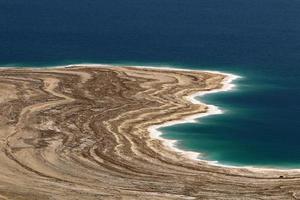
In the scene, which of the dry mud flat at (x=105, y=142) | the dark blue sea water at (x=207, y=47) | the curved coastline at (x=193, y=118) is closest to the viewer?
the dry mud flat at (x=105, y=142)

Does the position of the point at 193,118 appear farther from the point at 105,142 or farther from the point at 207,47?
the point at 207,47

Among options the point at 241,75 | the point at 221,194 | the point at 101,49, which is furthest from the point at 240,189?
the point at 101,49

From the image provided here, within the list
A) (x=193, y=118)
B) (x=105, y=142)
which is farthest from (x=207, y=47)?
(x=105, y=142)

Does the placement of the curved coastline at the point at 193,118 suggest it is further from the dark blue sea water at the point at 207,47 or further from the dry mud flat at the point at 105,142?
the dark blue sea water at the point at 207,47

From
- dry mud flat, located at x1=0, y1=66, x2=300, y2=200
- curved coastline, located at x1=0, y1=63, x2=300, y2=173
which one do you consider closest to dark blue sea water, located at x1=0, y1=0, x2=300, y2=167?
curved coastline, located at x1=0, y1=63, x2=300, y2=173

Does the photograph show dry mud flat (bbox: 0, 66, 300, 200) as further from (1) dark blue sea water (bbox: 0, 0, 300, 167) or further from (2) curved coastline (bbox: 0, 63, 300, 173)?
(1) dark blue sea water (bbox: 0, 0, 300, 167)

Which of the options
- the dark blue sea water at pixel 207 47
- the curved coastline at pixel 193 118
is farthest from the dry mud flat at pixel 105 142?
the dark blue sea water at pixel 207 47
